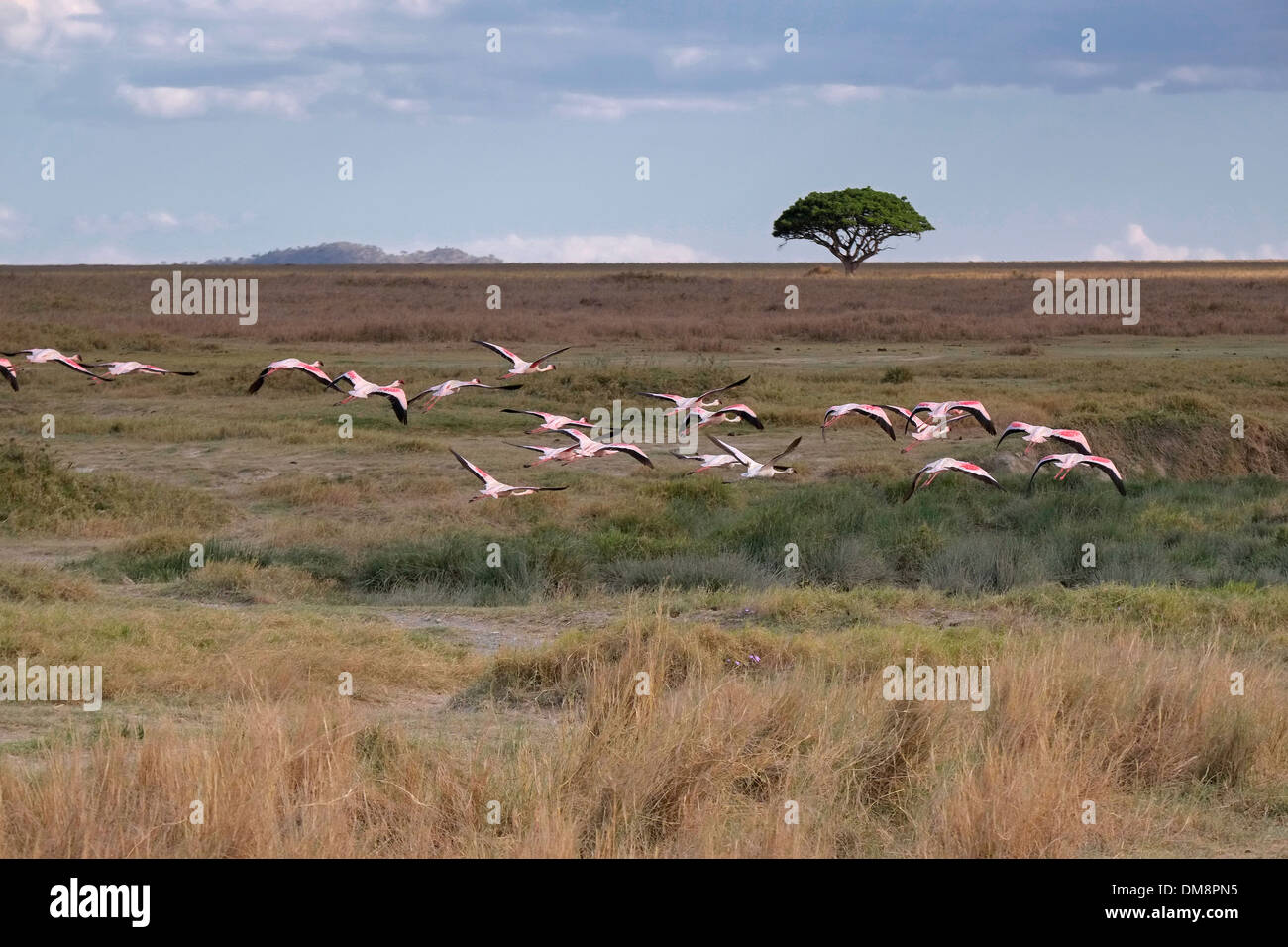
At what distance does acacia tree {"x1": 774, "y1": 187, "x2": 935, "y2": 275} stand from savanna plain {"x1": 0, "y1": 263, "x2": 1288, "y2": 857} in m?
48.7

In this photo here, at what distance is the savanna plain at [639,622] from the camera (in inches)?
232

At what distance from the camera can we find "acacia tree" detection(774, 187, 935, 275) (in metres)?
77.3

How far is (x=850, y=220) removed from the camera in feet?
255

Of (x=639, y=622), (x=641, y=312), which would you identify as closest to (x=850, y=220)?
(x=641, y=312)

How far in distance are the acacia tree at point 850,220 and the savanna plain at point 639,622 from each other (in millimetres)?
48679

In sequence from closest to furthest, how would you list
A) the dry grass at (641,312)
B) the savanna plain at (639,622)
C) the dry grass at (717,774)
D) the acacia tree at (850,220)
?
the dry grass at (717,774)
the savanna plain at (639,622)
the dry grass at (641,312)
the acacia tree at (850,220)

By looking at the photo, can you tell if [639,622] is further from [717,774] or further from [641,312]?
[641,312]

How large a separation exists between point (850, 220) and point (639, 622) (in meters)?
71.7

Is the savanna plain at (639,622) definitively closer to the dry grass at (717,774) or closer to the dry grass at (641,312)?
the dry grass at (717,774)

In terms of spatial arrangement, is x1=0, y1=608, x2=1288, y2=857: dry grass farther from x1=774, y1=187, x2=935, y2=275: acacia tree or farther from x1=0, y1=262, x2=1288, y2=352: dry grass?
x1=774, y1=187, x2=935, y2=275: acacia tree

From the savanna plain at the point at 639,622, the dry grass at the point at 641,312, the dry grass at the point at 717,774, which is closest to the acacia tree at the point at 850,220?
the dry grass at the point at 641,312

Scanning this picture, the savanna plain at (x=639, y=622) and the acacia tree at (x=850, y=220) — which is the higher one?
the acacia tree at (x=850, y=220)
